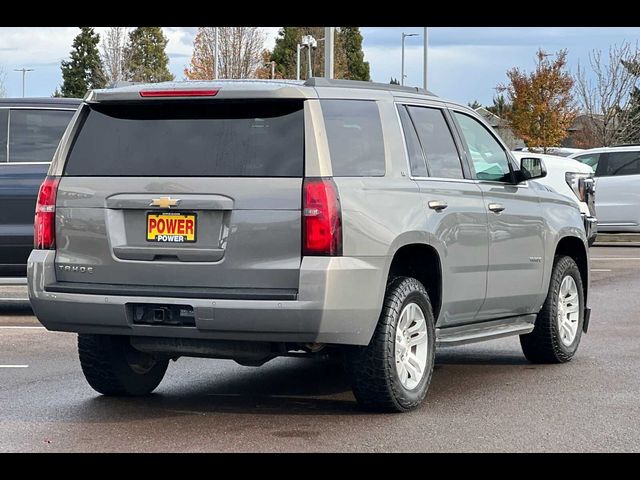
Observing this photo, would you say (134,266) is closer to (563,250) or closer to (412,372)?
(412,372)

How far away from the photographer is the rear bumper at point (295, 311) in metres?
6.84

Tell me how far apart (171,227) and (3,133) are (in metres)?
5.90

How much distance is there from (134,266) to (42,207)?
74 cm

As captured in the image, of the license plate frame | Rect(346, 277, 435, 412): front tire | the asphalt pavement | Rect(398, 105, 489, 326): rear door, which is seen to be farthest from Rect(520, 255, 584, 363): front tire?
the license plate frame

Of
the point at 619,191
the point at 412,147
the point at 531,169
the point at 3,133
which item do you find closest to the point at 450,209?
the point at 412,147

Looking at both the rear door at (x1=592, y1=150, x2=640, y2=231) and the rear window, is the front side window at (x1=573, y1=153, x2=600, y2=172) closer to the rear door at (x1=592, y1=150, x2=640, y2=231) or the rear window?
the rear door at (x1=592, y1=150, x2=640, y2=231)

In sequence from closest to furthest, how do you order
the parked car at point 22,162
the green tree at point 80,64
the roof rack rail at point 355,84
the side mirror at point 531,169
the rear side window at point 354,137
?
the rear side window at point 354,137
the roof rack rail at point 355,84
the side mirror at point 531,169
the parked car at point 22,162
the green tree at point 80,64

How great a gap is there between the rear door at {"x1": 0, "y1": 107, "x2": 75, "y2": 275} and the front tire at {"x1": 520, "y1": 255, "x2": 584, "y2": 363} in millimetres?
5186

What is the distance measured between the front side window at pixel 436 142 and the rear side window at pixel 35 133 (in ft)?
17.4

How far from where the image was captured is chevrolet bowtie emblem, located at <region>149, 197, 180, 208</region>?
709cm

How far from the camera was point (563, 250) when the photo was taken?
9.98 metres

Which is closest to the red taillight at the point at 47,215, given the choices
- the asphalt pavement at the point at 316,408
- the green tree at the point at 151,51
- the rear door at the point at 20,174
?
the asphalt pavement at the point at 316,408

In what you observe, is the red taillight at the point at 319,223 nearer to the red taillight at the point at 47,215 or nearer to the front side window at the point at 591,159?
the red taillight at the point at 47,215
